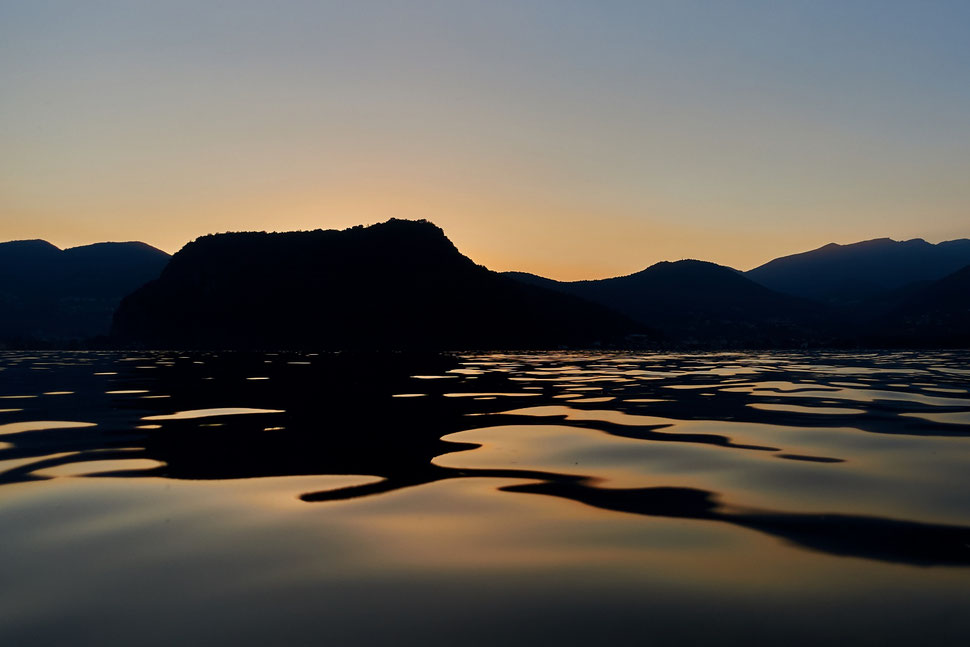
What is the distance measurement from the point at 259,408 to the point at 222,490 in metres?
10.8

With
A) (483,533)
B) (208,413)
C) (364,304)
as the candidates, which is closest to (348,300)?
(364,304)

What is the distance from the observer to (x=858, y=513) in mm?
7719

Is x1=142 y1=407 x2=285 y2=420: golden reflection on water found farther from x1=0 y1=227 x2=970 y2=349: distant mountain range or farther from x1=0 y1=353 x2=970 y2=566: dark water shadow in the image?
x1=0 y1=227 x2=970 y2=349: distant mountain range

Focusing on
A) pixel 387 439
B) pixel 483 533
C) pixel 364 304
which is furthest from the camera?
pixel 364 304

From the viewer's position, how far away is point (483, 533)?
6.97 meters

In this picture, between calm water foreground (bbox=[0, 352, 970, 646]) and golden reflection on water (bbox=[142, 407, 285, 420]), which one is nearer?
calm water foreground (bbox=[0, 352, 970, 646])

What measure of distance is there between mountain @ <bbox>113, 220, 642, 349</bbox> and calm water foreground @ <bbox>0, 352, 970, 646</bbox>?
417 ft

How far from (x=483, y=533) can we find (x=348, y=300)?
162225 millimetres

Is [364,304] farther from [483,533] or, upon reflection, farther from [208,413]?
[483,533]

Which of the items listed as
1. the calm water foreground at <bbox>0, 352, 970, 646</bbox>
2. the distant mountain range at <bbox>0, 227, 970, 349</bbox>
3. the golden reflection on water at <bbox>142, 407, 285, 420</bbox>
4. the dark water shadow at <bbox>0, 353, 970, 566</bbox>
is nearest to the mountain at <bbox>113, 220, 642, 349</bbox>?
the distant mountain range at <bbox>0, 227, 970, 349</bbox>

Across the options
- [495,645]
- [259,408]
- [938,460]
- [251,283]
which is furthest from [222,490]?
[251,283]

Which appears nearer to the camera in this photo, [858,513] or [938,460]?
[858,513]

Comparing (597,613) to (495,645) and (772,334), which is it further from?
(772,334)

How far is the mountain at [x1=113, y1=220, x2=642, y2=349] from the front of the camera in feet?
502
